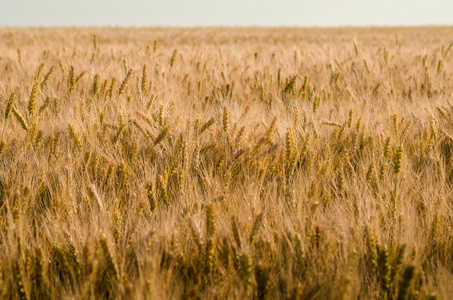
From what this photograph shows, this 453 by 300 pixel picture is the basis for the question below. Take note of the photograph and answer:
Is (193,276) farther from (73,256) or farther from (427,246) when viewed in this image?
(427,246)

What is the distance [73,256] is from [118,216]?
164mm

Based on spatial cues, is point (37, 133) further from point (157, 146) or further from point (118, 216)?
point (118, 216)

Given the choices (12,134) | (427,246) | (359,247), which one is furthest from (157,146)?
(427,246)

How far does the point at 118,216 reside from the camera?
103 cm

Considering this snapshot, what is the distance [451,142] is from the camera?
1808 mm

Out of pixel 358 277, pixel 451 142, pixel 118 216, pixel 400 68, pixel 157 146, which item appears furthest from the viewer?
pixel 400 68

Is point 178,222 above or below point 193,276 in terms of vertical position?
above

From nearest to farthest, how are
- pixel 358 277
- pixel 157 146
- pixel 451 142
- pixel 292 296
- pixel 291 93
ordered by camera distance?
pixel 292 296 < pixel 358 277 < pixel 157 146 < pixel 451 142 < pixel 291 93

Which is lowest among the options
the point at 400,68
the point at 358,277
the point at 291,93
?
the point at 358,277

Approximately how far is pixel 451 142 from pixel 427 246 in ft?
3.34

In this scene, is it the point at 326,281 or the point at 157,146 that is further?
the point at 157,146

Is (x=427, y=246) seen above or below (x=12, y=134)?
below

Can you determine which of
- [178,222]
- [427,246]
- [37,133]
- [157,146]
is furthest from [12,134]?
[427,246]

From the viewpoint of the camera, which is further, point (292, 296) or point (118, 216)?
point (118, 216)
